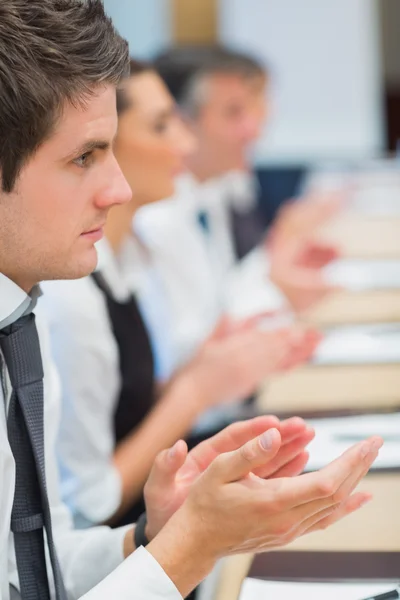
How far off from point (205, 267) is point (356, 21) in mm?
4223

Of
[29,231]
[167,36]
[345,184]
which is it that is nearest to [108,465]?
[29,231]

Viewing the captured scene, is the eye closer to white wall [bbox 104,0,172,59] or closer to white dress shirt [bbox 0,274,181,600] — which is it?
white dress shirt [bbox 0,274,181,600]

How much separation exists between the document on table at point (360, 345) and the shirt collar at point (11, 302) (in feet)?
3.52

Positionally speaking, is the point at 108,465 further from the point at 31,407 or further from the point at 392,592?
the point at 392,592

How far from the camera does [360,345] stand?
2107 millimetres

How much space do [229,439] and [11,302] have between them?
286mm

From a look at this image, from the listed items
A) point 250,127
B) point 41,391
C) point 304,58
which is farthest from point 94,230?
point 304,58

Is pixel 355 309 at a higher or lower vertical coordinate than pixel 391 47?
higher

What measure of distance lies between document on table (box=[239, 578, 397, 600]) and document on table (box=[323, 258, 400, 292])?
1.67 metres

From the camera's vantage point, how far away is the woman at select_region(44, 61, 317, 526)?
163 cm

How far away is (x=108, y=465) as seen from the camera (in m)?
1.66

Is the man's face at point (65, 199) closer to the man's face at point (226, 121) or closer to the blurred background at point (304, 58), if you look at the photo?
the man's face at point (226, 121)

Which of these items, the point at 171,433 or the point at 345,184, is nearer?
the point at 171,433

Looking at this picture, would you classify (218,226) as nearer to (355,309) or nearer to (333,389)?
(355,309)
